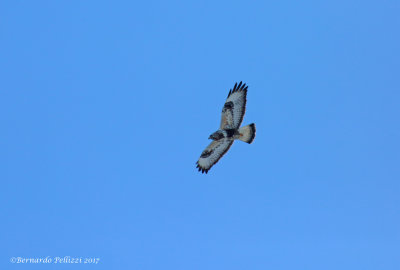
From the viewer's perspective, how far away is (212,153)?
1827cm

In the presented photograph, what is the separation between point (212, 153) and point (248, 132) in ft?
4.51

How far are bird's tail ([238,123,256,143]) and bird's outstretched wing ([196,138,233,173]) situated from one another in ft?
1.41

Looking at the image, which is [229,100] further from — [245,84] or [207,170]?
[207,170]

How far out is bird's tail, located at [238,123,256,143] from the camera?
1756cm

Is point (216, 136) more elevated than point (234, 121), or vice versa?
point (234, 121)

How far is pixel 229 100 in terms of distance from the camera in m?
17.5

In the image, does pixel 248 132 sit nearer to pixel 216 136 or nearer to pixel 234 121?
Result: pixel 234 121

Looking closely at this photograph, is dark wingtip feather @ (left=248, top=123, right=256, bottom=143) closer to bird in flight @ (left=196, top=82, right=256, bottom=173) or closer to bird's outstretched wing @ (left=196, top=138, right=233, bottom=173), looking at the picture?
bird in flight @ (left=196, top=82, right=256, bottom=173)

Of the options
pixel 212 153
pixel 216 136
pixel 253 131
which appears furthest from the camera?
pixel 212 153

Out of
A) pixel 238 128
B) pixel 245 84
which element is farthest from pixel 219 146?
pixel 245 84

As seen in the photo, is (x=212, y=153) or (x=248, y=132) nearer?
(x=248, y=132)

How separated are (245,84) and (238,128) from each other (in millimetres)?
1297

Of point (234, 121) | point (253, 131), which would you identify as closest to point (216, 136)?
point (234, 121)

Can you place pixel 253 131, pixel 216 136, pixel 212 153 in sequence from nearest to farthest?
pixel 216 136, pixel 253 131, pixel 212 153
